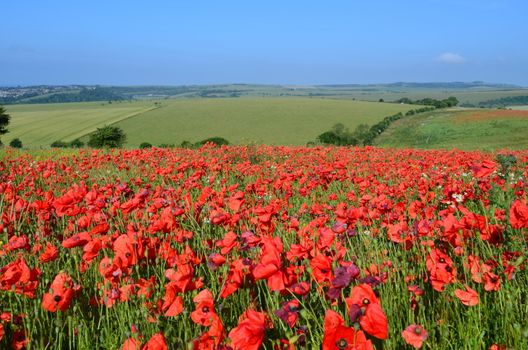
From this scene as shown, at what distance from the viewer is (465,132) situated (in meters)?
38.2

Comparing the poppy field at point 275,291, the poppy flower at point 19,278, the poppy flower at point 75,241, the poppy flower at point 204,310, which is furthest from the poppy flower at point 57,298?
the poppy flower at point 204,310

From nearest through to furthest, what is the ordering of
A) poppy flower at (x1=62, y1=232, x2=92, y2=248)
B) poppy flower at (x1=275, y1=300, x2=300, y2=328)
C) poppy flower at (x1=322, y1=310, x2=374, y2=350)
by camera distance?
poppy flower at (x1=322, y1=310, x2=374, y2=350) < poppy flower at (x1=275, y1=300, x2=300, y2=328) < poppy flower at (x1=62, y1=232, x2=92, y2=248)

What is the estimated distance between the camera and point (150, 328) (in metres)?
2.20

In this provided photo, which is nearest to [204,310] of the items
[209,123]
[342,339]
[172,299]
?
[172,299]

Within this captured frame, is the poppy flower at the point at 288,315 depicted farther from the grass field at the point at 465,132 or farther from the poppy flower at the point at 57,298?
the grass field at the point at 465,132

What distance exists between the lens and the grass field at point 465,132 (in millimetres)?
32562

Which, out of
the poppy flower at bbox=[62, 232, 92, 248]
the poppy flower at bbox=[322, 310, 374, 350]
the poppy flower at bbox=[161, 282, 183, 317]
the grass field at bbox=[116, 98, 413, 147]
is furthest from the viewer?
the grass field at bbox=[116, 98, 413, 147]

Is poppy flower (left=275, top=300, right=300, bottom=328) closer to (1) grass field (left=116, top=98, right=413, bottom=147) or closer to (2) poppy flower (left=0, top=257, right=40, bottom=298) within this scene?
(2) poppy flower (left=0, top=257, right=40, bottom=298)

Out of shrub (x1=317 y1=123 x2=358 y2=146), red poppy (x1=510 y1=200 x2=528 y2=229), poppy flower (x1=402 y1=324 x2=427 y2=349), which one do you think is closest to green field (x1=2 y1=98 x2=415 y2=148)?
shrub (x1=317 y1=123 x2=358 y2=146)

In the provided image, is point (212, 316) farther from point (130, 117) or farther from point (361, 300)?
point (130, 117)

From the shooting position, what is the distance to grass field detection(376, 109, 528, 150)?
1282 inches

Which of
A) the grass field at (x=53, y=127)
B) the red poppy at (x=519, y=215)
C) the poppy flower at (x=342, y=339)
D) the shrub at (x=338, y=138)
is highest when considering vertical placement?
the red poppy at (x=519, y=215)

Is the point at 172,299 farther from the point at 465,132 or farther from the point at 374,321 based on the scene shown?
the point at 465,132

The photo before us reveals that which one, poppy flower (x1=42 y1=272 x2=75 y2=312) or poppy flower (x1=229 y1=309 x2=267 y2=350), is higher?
poppy flower (x1=229 y1=309 x2=267 y2=350)
